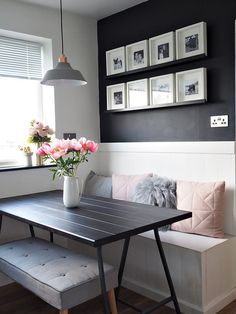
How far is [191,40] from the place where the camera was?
266cm

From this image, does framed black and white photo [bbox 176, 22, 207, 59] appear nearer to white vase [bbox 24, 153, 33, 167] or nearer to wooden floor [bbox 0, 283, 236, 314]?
white vase [bbox 24, 153, 33, 167]

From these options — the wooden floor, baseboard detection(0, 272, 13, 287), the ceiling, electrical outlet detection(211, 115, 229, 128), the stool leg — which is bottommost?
the wooden floor

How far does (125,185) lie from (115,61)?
4.02 ft

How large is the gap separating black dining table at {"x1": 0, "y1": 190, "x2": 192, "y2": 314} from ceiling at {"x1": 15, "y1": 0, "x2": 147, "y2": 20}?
5.78 feet

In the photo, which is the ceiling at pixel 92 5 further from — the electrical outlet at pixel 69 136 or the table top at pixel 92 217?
the table top at pixel 92 217

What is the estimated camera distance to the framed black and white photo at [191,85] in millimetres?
2609

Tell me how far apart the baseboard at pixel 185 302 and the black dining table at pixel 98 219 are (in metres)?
0.18

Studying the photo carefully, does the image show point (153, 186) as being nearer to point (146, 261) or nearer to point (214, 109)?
point (146, 261)

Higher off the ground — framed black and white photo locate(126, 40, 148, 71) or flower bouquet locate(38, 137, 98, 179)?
framed black and white photo locate(126, 40, 148, 71)

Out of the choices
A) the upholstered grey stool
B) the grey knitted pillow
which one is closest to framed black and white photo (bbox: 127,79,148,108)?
the grey knitted pillow

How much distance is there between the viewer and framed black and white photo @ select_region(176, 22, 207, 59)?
102 inches

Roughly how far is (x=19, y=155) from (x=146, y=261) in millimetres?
1558

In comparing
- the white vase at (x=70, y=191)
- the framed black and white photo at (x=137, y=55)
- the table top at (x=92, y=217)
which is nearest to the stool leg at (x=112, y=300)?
the table top at (x=92, y=217)

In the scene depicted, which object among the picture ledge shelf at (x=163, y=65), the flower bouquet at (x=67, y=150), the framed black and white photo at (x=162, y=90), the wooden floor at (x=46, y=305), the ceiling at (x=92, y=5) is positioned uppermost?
the ceiling at (x=92, y=5)
